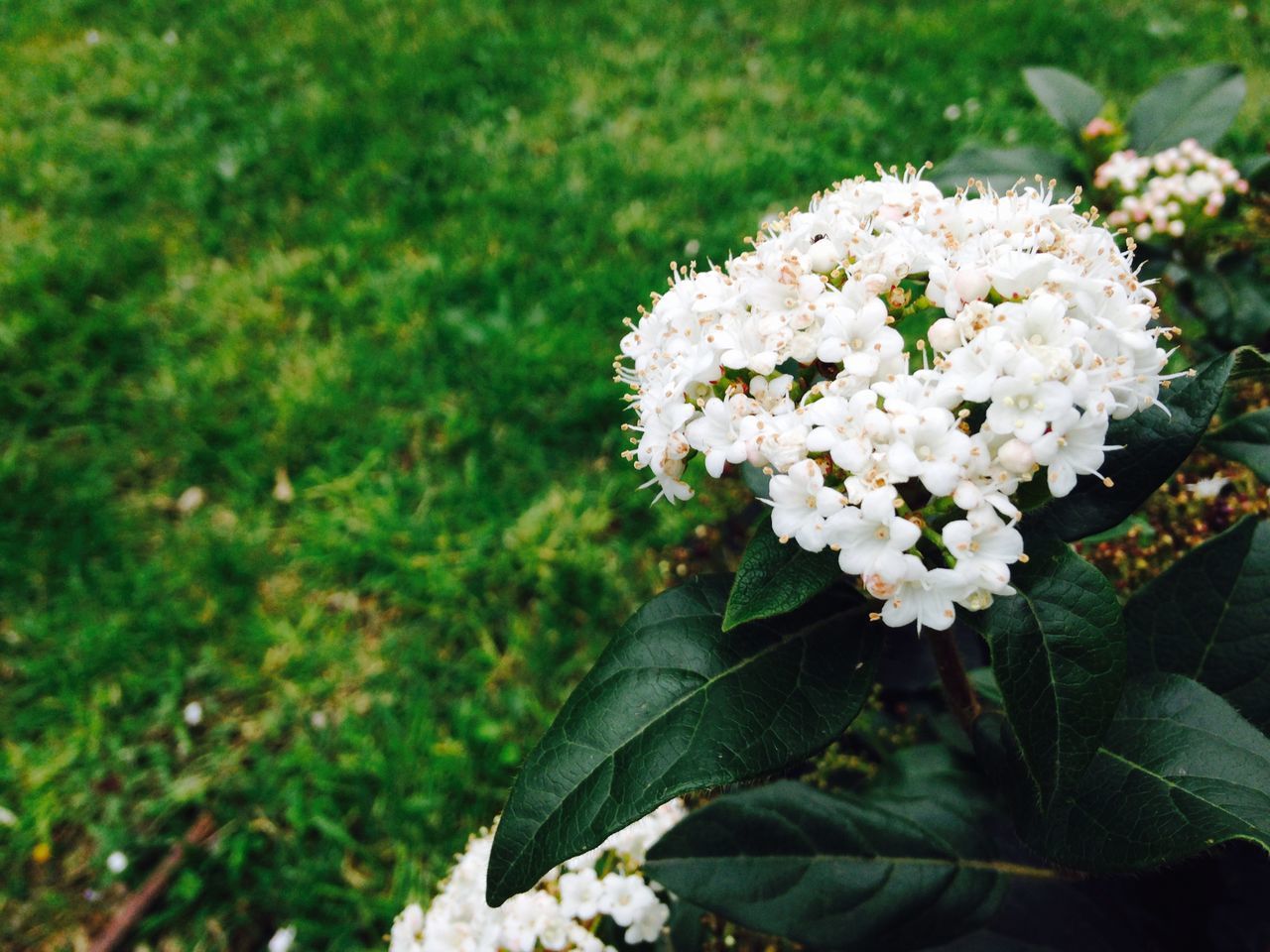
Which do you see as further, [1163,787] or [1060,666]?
[1163,787]

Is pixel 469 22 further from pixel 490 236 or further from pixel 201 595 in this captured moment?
pixel 201 595

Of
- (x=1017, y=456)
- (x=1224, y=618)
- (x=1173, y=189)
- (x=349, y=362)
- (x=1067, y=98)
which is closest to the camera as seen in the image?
(x=1017, y=456)

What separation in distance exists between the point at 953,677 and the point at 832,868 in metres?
0.36

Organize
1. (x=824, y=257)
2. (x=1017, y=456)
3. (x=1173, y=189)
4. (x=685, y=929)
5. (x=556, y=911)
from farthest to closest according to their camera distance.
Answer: (x=1173, y=189)
(x=685, y=929)
(x=556, y=911)
(x=824, y=257)
(x=1017, y=456)

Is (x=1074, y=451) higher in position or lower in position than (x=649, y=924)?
higher

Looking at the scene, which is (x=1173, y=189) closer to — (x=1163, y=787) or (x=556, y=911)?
(x=1163, y=787)

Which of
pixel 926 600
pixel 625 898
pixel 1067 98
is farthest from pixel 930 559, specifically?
pixel 1067 98

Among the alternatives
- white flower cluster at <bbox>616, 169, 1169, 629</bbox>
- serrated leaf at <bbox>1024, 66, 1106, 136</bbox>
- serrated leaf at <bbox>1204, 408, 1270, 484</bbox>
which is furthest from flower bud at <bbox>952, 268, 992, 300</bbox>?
serrated leaf at <bbox>1024, 66, 1106, 136</bbox>

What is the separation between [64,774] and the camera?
8.10 ft

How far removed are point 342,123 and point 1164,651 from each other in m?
4.17

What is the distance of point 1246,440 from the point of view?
1.35 meters

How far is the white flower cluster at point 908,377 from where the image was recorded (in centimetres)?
95

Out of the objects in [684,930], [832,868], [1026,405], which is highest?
[1026,405]

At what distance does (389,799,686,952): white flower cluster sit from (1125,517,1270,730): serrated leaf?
0.88 m
